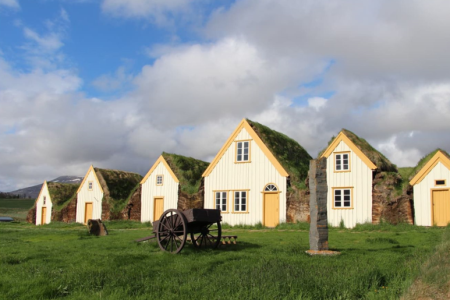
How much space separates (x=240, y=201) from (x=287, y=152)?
5.24m

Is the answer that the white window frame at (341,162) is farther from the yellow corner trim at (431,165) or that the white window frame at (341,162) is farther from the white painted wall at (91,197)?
the white painted wall at (91,197)

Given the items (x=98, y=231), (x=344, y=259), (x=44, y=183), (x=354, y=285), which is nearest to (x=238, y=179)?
(x=98, y=231)

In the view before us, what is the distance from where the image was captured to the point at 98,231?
20.0 meters

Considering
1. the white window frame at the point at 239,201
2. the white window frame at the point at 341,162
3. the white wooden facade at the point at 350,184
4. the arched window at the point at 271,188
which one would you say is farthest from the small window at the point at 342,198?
the white window frame at the point at 239,201

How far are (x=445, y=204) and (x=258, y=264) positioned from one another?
17.7 meters

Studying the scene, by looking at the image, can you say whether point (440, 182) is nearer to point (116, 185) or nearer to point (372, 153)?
point (372, 153)

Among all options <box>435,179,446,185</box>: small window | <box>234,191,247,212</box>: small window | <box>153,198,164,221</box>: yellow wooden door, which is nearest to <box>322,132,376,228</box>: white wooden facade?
<box>435,179,446,185</box>: small window

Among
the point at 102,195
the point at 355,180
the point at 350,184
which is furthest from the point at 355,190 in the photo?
the point at 102,195

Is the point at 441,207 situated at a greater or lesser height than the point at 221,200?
lesser

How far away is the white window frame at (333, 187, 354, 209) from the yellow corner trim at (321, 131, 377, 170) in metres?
1.97

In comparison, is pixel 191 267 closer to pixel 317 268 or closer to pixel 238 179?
pixel 317 268

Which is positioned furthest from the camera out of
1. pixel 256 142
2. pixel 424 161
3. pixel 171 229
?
pixel 256 142

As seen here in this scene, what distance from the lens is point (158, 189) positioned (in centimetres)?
3366

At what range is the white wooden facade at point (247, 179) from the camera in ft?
89.6
